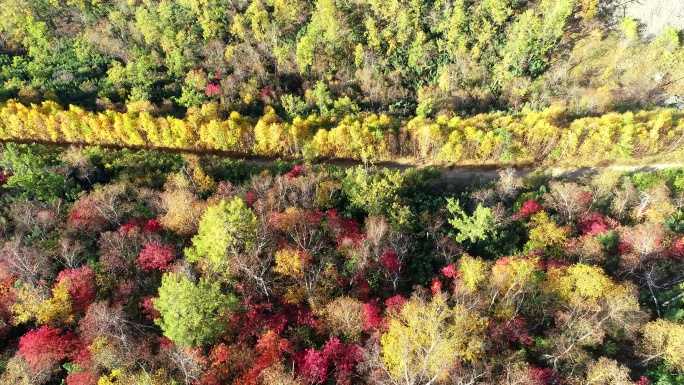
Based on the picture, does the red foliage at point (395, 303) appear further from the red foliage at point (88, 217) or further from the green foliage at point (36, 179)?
the green foliage at point (36, 179)

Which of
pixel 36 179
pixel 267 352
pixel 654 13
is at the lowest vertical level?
pixel 267 352

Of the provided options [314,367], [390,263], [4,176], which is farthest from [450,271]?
[4,176]

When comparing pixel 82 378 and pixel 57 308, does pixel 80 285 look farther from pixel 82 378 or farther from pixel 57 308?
pixel 82 378

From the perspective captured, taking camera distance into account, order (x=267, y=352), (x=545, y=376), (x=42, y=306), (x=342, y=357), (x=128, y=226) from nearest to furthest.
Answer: (x=545, y=376) < (x=267, y=352) < (x=342, y=357) < (x=42, y=306) < (x=128, y=226)

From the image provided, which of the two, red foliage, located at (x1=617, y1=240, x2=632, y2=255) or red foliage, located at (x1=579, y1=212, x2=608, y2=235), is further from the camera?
red foliage, located at (x1=579, y1=212, x2=608, y2=235)

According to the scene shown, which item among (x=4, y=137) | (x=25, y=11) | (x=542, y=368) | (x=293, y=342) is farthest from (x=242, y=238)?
(x=25, y=11)

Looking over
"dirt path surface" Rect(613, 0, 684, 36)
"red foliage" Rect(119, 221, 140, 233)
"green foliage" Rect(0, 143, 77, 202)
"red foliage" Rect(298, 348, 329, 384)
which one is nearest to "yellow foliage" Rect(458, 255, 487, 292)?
"red foliage" Rect(298, 348, 329, 384)

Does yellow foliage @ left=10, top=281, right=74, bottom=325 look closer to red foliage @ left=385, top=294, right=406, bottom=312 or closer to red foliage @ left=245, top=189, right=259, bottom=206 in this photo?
red foliage @ left=245, top=189, right=259, bottom=206

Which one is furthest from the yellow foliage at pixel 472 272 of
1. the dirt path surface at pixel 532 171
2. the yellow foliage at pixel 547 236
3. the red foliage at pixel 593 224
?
the dirt path surface at pixel 532 171
